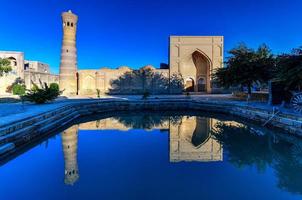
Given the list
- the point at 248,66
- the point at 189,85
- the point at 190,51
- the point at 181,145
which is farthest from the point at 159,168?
the point at 189,85

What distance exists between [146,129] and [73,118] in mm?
3839

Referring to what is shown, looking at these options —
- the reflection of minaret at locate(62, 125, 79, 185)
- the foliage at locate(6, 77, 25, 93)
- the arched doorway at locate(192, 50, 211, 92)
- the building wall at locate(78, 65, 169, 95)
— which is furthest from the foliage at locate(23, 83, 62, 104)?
the arched doorway at locate(192, 50, 211, 92)

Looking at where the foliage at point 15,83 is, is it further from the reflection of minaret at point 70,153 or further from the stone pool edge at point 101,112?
the reflection of minaret at point 70,153

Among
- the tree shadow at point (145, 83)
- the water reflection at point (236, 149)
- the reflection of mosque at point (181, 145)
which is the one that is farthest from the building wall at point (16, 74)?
the water reflection at point (236, 149)

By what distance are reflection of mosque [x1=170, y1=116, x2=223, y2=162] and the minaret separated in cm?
1744

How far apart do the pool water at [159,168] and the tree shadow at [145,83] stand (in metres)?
18.6

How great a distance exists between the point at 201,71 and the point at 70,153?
77.9ft

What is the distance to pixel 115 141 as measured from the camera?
7.09 metres

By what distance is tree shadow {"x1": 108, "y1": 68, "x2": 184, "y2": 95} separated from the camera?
2627cm

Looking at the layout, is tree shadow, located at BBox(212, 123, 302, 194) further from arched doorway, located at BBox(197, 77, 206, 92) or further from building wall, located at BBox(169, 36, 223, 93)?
arched doorway, located at BBox(197, 77, 206, 92)

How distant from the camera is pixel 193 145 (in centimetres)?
654

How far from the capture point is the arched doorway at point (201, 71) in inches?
1082

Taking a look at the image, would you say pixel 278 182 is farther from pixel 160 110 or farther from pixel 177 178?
pixel 160 110

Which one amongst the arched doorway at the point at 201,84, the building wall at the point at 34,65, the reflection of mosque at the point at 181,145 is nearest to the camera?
the reflection of mosque at the point at 181,145
